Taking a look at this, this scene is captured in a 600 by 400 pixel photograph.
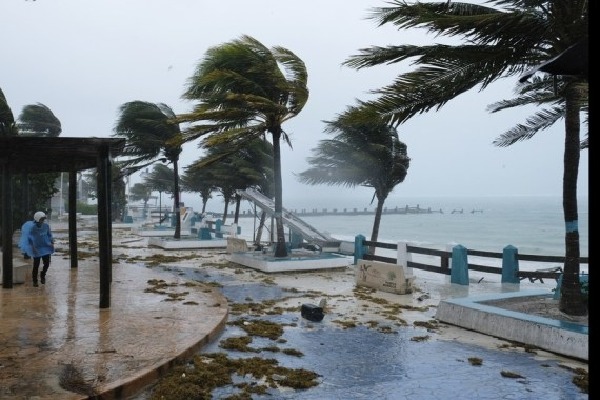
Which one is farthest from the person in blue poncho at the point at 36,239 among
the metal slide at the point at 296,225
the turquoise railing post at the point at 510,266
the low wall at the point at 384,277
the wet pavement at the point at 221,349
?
the turquoise railing post at the point at 510,266

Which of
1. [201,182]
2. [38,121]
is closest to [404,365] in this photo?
[201,182]

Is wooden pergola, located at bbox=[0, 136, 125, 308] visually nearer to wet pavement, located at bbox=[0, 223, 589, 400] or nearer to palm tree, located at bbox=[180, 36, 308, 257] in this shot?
wet pavement, located at bbox=[0, 223, 589, 400]

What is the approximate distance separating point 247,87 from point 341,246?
8135 mm

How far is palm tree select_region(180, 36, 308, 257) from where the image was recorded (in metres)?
15.1

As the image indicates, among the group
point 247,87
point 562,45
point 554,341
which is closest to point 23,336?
point 554,341

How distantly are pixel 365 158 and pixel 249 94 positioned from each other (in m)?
5.15

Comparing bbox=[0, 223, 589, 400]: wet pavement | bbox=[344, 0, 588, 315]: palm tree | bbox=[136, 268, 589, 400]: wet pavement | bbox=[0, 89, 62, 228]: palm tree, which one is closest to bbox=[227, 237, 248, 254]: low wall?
bbox=[0, 89, 62, 228]: palm tree

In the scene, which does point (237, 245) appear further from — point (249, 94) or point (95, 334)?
point (95, 334)

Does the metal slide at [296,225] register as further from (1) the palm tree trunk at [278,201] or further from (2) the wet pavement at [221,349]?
(2) the wet pavement at [221,349]

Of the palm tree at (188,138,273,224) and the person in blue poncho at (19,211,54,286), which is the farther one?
the palm tree at (188,138,273,224)

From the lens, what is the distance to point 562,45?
7.38 metres

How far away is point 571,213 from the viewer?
803 centimetres

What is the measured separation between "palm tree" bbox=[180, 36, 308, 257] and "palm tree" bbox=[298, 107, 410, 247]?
302cm

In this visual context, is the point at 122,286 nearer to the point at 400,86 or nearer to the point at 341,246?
the point at 400,86
